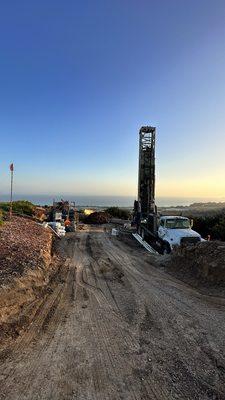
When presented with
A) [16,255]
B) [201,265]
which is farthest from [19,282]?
[201,265]

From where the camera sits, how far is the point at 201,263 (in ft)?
47.0

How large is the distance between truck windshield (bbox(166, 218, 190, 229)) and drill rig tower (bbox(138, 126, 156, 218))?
7.72 meters

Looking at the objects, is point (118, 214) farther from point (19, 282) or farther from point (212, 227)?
point (19, 282)

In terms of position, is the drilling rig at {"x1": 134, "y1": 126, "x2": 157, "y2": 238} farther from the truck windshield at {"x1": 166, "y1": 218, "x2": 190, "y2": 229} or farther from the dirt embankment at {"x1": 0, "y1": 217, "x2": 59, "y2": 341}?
the dirt embankment at {"x1": 0, "y1": 217, "x2": 59, "y2": 341}

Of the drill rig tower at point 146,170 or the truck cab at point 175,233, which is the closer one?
the truck cab at point 175,233

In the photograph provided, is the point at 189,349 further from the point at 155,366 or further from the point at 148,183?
the point at 148,183

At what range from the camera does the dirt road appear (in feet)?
18.9

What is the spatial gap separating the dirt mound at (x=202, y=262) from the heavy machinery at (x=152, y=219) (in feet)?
7.51

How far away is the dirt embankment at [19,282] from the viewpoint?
27.6 ft

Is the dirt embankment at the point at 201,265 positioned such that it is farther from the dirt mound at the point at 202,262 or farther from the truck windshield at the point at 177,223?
the truck windshield at the point at 177,223

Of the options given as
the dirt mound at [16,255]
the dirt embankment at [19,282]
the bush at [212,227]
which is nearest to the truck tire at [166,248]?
the bush at [212,227]

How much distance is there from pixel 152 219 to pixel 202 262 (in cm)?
1038

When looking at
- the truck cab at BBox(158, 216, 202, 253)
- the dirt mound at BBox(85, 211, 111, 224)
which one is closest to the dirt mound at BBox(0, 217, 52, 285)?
the truck cab at BBox(158, 216, 202, 253)

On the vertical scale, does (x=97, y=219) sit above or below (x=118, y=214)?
below
